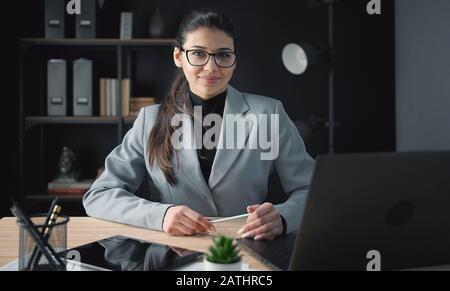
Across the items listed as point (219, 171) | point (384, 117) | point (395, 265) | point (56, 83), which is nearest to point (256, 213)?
point (395, 265)

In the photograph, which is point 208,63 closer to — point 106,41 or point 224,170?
point 224,170

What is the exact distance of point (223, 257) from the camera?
0.82 metres

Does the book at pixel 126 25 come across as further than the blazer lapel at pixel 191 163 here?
Yes

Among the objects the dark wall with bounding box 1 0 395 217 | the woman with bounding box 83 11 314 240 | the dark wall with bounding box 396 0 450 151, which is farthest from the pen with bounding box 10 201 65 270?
the dark wall with bounding box 1 0 395 217

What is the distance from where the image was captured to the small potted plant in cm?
81

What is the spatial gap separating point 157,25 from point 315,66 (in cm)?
106

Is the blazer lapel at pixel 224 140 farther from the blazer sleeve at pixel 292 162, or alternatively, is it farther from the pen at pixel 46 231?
the pen at pixel 46 231

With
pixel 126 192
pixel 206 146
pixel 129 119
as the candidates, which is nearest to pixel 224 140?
pixel 206 146

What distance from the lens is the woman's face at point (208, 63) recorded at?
1597 millimetres

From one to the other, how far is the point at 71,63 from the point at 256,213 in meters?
2.23

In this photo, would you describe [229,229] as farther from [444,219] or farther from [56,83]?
[56,83]

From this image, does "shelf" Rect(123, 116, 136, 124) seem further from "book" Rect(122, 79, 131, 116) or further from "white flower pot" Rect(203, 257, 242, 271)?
"white flower pot" Rect(203, 257, 242, 271)

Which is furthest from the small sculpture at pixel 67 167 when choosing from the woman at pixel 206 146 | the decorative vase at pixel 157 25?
the woman at pixel 206 146

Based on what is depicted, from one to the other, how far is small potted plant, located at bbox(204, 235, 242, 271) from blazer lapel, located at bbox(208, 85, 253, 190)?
81 cm
